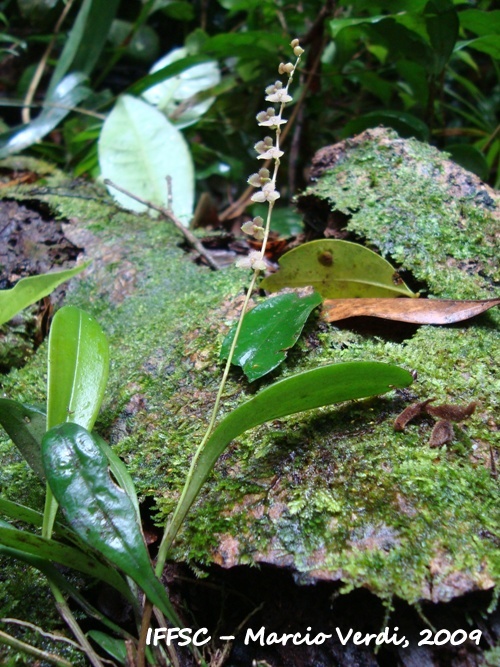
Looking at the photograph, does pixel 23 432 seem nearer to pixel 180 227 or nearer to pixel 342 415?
pixel 342 415

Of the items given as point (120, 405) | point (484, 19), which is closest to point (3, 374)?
point (120, 405)

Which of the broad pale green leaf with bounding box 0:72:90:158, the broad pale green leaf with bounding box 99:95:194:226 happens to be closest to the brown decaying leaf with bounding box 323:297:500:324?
the broad pale green leaf with bounding box 99:95:194:226

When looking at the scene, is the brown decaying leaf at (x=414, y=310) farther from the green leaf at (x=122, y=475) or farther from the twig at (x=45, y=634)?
the twig at (x=45, y=634)

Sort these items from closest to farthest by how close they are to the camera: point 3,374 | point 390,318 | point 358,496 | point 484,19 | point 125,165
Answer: point 358,496, point 390,318, point 3,374, point 484,19, point 125,165

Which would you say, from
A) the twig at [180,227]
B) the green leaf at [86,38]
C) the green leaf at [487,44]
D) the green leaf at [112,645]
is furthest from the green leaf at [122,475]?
the green leaf at [86,38]

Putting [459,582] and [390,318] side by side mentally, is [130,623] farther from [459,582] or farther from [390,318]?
[390,318]

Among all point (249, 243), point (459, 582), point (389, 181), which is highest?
point (389, 181)
